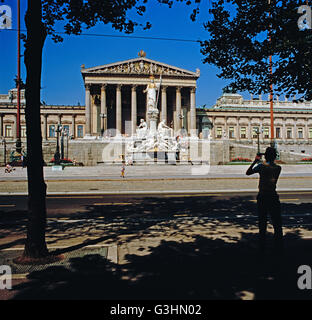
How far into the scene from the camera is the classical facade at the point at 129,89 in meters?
66.2

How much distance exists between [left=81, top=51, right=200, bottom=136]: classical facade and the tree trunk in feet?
190

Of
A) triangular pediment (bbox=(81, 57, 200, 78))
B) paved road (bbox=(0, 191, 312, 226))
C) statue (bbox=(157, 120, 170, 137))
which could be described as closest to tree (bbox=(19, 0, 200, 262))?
paved road (bbox=(0, 191, 312, 226))

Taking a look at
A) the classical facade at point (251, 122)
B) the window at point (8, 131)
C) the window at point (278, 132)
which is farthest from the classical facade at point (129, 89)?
the window at point (278, 132)

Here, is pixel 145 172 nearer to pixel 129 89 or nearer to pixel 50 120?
pixel 129 89

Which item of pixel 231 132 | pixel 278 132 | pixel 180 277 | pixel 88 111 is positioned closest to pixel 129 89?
pixel 88 111

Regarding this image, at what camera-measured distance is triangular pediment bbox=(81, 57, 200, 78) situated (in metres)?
66.5

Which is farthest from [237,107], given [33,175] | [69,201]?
[33,175]

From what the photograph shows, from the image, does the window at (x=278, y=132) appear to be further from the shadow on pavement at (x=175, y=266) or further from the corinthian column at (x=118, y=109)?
the shadow on pavement at (x=175, y=266)

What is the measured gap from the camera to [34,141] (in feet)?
19.1

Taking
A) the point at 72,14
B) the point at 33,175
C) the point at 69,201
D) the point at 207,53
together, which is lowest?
the point at 69,201

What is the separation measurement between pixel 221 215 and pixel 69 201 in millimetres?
7819

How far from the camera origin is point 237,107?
92.8 metres

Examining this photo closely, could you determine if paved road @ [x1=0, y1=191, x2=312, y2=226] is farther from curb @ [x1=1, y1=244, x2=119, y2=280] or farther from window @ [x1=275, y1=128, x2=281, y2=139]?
window @ [x1=275, y1=128, x2=281, y2=139]
